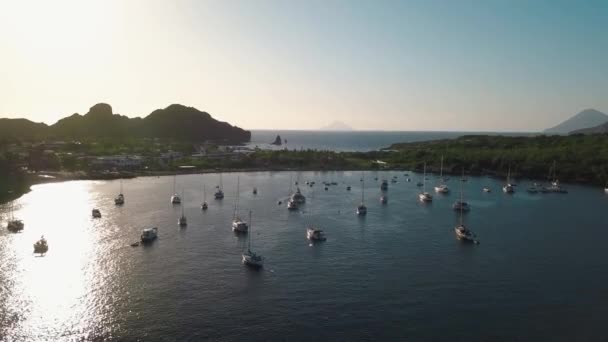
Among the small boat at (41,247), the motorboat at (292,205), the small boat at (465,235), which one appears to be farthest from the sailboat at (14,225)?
the small boat at (465,235)

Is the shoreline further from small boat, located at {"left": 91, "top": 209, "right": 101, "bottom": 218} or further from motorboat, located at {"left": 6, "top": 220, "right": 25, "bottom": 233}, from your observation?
motorboat, located at {"left": 6, "top": 220, "right": 25, "bottom": 233}

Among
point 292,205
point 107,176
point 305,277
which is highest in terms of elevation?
point 107,176

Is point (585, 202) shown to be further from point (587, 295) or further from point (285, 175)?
point (285, 175)

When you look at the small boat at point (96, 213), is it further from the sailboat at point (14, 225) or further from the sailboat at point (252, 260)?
the sailboat at point (252, 260)

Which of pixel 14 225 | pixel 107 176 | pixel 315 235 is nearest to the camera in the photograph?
pixel 315 235

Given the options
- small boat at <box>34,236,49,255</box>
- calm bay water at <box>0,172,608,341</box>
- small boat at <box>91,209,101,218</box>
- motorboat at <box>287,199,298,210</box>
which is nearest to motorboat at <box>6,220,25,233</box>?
calm bay water at <box>0,172,608,341</box>

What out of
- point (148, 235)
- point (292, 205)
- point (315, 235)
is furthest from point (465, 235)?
point (148, 235)

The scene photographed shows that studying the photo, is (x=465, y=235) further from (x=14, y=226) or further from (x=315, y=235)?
(x=14, y=226)

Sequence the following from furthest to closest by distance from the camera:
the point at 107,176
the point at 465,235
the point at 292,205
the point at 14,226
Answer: the point at 107,176, the point at 292,205, the point at 14,226, the point at 465,235
